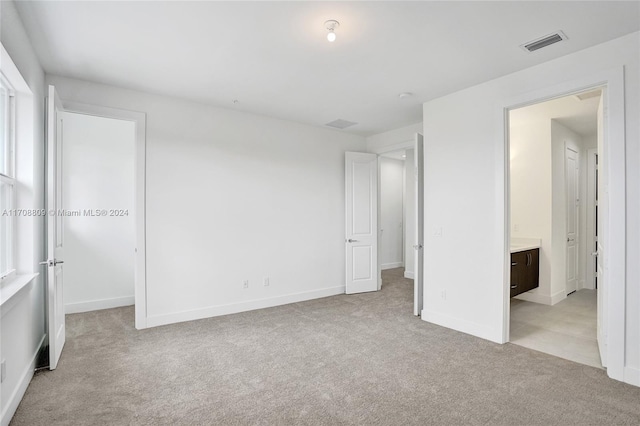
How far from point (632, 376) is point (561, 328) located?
1.29 m

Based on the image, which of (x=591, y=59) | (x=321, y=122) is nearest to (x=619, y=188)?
(x=591, y=59)

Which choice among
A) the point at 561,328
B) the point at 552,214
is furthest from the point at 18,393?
the point at 552,214

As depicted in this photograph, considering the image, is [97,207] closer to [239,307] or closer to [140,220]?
[140,220]

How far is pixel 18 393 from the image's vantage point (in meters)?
2.25

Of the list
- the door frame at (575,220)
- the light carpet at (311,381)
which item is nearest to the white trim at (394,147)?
the door frame at (575,220)

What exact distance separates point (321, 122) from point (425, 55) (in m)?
2.30

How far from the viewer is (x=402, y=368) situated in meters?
2.78

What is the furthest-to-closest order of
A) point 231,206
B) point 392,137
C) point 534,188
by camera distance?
1. point 392,137
2. point 534,188
3. point 231,206

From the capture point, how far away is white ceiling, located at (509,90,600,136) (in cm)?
414

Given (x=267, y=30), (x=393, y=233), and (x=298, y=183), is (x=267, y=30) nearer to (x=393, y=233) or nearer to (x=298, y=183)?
(x=298, y=183)

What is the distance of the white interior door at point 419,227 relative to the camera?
4211 millimetres

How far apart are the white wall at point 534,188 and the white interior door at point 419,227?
165cm

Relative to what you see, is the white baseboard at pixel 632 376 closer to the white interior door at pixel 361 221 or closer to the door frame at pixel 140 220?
the white interior door at pixel 361 221

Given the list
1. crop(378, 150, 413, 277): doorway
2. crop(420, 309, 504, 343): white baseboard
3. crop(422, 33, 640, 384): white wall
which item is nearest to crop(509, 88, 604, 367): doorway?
crop(420, 309, 504, 343): white baseboard
